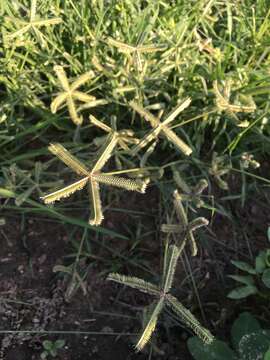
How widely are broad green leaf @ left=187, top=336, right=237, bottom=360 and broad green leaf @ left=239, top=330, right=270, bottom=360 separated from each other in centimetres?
4

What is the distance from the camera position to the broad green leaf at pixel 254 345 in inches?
44.0

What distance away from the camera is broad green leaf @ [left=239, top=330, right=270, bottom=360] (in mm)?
1118

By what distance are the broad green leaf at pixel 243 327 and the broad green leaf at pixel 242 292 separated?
4 centimetres

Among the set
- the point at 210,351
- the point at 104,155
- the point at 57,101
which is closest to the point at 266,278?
the point at 210,351

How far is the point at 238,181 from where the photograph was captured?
146 centimetres

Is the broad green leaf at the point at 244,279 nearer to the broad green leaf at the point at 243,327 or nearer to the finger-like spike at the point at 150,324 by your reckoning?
the broad green leaf at the point at 243,327

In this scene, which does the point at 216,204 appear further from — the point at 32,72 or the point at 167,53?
the point at 32,72

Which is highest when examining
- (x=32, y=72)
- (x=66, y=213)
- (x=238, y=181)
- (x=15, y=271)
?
(x=32, y=72)

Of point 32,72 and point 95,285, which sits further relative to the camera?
point 32,72

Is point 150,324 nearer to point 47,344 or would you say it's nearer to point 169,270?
point 169,270

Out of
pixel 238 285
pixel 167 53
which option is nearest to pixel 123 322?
pixel 238 285

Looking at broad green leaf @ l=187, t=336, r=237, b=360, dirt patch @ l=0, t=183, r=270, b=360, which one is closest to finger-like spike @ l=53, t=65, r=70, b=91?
dirt patch @ l=0, t=183, r=270, b=360

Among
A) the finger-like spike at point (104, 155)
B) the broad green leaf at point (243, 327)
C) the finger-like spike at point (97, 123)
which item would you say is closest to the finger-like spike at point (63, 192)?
the finger-like spike at point (104, 155)

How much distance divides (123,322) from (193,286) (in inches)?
7.6
